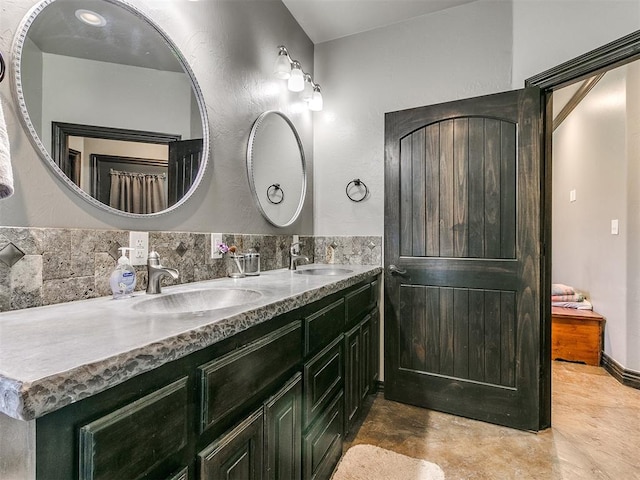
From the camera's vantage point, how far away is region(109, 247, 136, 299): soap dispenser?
1.03 meters

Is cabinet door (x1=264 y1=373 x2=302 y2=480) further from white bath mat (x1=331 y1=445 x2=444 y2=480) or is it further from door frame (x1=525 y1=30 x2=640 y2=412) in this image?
door frame (x1=525 y1=30 x2=640 y2=412)

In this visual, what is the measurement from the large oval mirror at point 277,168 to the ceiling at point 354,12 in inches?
30.6

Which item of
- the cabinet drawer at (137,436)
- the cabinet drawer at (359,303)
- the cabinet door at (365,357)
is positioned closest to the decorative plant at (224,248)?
the cabinet drawer at (359,303)

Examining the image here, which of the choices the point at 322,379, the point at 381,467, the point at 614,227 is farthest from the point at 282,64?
the point at 614,227

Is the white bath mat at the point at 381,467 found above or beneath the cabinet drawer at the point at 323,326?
beneath

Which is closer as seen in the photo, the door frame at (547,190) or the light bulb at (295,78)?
the door frame at (547,190)

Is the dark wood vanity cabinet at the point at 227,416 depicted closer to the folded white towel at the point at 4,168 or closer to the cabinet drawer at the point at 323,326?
the cabinet drawer at the point at 323,326

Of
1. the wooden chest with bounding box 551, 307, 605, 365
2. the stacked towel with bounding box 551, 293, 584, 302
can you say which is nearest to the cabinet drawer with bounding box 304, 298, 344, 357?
the wooden chest with bounding box 551, 307, 605, 365

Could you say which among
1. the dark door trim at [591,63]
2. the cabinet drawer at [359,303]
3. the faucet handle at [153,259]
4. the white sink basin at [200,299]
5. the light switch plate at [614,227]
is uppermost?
the dark door trim at [591,63]

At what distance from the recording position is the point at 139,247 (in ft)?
3.87

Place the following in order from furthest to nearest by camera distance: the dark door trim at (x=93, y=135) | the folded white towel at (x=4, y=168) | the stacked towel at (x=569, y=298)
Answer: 1. the stacked towel at (x=569, y=298)
2. the dark door trim at (x=93, y=135)
3. the folded white towel at (x=4, y=168)

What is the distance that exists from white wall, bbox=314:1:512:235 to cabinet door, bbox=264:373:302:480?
152cm

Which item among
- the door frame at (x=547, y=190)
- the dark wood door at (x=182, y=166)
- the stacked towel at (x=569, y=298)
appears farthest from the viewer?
the stacked towel at (x=569, y=298)

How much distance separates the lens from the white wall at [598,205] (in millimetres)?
2607
